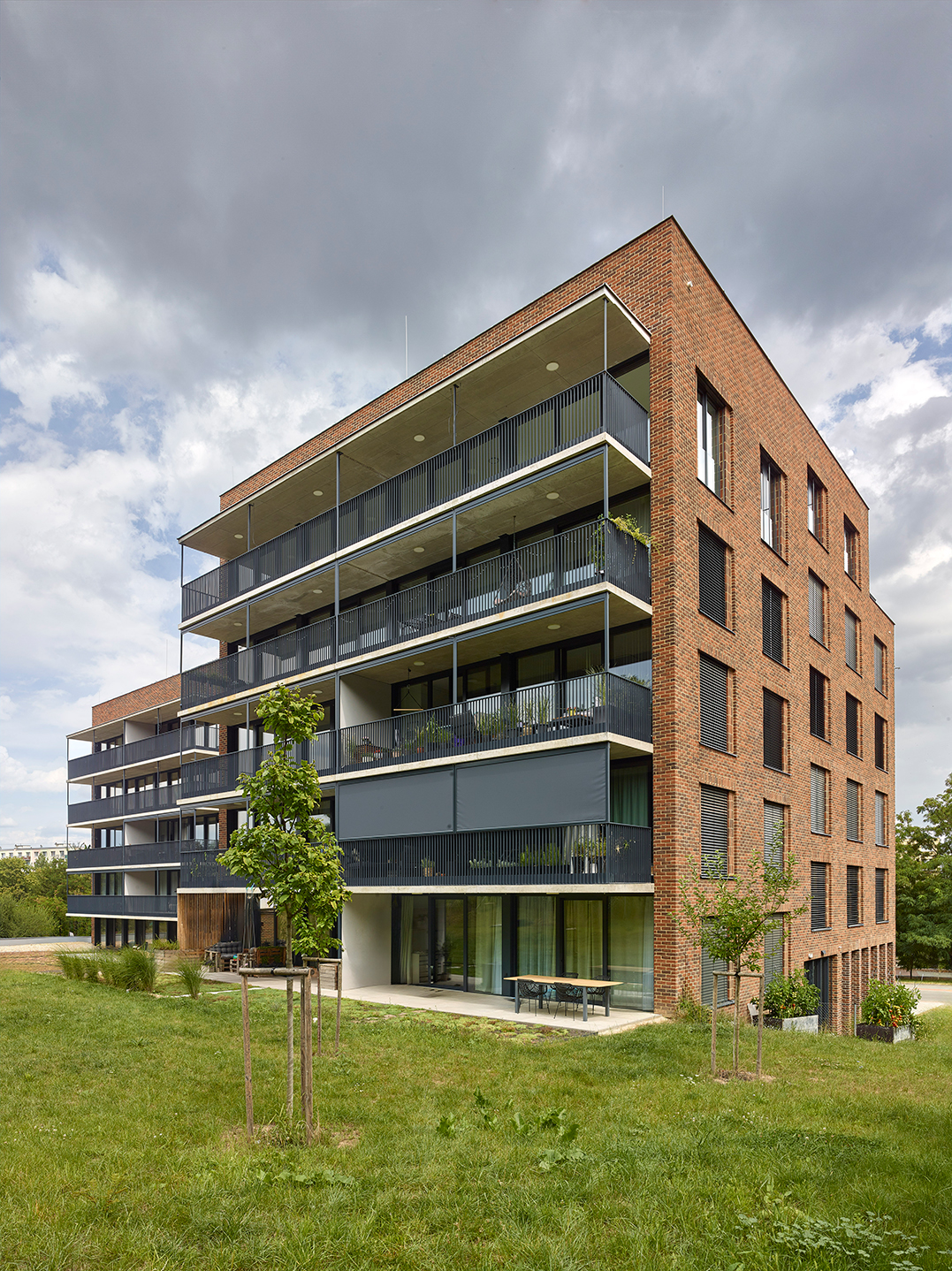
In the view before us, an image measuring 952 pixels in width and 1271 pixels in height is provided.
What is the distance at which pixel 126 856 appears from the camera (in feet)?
129

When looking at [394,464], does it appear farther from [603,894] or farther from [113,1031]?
[113,1031]

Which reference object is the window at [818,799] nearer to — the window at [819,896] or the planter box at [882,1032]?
the window at [819,896]

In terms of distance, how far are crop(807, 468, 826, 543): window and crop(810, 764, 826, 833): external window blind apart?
725cm

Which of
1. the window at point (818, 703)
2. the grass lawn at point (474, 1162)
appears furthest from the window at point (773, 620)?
the grass lawn at point (474, 1162)

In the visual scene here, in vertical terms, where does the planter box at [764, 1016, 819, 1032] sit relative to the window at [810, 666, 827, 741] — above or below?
below

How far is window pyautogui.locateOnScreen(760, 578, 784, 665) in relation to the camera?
76.7 feet

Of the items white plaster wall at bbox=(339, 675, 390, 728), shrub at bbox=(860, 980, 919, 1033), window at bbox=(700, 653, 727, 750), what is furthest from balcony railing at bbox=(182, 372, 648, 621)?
shrub at bbox=(860, 980, 919, 1033)

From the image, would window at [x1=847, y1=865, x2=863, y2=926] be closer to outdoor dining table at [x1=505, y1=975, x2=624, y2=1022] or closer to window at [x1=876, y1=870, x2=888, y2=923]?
window at [x1=876, y1=870, x2=888, y2=923]

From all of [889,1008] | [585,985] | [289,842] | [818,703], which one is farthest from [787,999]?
[289,842]

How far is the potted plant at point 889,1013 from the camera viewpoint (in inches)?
714

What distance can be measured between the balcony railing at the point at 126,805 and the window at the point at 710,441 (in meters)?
25.6

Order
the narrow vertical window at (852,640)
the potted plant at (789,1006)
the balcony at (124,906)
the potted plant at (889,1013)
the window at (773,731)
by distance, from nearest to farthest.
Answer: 1. the potted plant at (789,1006)
2. the potted plant at (889,1013)
3. the window at (773,731)
4. the narrow vertical window at (852,640)
5. the balcony at (124,906)

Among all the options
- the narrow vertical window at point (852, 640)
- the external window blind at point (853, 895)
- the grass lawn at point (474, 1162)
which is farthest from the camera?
the narrow vertical window at point (852, 640)

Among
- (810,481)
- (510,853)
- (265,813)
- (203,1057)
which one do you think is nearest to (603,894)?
(510,853)
